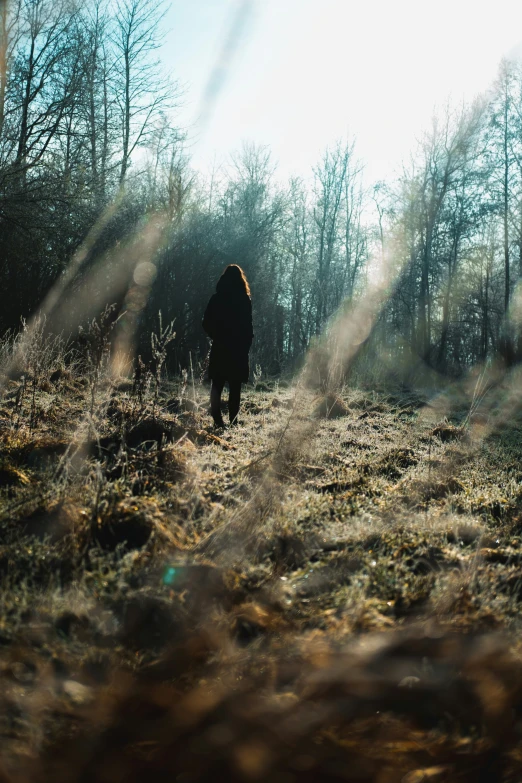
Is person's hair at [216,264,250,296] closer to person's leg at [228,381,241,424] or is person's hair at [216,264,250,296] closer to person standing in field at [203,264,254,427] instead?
person standing in field at [203,264,254,427]

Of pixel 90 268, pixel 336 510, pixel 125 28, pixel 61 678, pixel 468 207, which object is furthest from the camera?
pixel 468 207

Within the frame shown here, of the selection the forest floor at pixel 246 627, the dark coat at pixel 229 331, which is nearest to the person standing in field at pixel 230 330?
the dark coat at pixel 229 331

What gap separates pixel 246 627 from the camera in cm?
260

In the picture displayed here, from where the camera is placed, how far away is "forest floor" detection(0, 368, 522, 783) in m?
2.04

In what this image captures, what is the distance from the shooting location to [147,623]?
252 cm

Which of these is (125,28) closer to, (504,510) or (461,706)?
(504,510)

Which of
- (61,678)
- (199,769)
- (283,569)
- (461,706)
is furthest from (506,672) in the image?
(61,678)

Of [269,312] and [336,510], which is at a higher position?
[269,312]

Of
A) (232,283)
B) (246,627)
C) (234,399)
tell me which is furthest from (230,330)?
(246,627)

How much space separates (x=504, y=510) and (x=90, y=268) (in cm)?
1206

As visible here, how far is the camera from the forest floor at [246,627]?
2045 mm

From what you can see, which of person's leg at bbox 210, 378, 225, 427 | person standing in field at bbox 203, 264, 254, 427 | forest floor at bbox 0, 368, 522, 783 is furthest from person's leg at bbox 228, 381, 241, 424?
forest floor at bbox 0, 368, 522, 783

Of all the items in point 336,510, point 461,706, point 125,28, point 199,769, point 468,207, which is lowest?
point 199,769

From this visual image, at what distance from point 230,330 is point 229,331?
17mm
